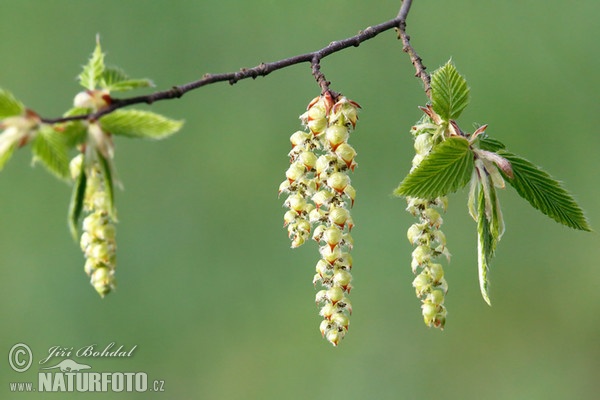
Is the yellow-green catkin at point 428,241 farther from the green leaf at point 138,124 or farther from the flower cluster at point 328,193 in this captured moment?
the green leaf at point 138,124

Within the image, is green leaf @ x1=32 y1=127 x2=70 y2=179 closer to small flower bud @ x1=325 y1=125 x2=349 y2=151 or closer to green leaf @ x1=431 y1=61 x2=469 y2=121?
small flower bud @ x1=325 y1=125 x2=349 y2=151

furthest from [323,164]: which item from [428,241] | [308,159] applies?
[428,241]

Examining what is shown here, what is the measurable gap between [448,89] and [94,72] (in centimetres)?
32

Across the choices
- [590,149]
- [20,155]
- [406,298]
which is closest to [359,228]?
[406,298]

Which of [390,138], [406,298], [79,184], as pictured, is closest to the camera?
[79,184]

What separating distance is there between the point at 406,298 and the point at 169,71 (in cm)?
119

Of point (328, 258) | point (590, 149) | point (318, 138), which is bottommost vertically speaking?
point (328, 258)

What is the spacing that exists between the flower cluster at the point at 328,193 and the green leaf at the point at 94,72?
0.60 ft

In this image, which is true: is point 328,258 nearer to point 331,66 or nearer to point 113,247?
point 113,247

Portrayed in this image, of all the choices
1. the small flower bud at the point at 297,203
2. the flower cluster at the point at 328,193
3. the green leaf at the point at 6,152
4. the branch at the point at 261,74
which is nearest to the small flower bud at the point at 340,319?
the flower cluster at the point at 328,193

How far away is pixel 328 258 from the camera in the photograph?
0.70 m

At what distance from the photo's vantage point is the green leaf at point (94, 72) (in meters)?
0.68

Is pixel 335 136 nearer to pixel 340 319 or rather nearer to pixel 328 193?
pixel 328 193

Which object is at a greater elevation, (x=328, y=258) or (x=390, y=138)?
(x=390, y=138)
